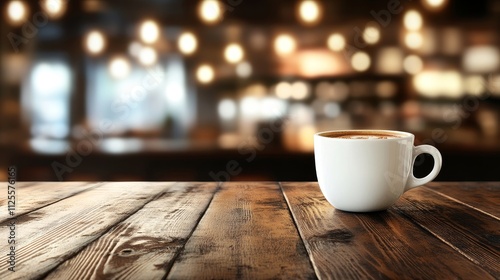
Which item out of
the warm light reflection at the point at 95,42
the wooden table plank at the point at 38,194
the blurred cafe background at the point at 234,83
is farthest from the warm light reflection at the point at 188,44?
the wooden table plank at the point at 38,194

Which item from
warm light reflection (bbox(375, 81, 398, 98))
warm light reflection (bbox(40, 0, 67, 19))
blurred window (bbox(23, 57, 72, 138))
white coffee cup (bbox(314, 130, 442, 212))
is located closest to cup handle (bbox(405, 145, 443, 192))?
white coffee cup (bbox(314, 130, 442, 212))

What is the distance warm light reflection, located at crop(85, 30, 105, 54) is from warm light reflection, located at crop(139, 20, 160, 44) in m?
0.21

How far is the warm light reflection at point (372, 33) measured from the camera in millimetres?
2553

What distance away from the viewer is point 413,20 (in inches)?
100

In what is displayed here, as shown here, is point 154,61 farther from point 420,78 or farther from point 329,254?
point 329,254

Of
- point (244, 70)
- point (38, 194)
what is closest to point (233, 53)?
point (244, 70)

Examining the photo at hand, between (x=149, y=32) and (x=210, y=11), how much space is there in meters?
0.34

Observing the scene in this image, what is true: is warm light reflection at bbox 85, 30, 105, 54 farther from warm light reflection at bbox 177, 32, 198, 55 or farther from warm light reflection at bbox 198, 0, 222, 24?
warm light reflection at bbox 198, 0, 222, 24

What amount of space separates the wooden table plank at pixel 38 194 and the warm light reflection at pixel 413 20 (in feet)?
6.85

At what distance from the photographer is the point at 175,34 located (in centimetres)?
260

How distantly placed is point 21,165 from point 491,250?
252 cm

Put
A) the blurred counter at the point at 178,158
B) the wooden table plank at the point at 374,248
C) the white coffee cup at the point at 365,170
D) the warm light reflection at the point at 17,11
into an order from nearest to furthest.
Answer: the wooden table plank at the point at 374,248 < the white coffee cup at the point at 365,170 < the blurred counter at the point at 178,158 < the warm light reflection at the point at 17,11

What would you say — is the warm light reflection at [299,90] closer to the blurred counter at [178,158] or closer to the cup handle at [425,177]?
the blurred counter at [178,158]

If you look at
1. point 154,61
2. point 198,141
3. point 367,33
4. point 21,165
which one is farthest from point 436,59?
point 21,165
